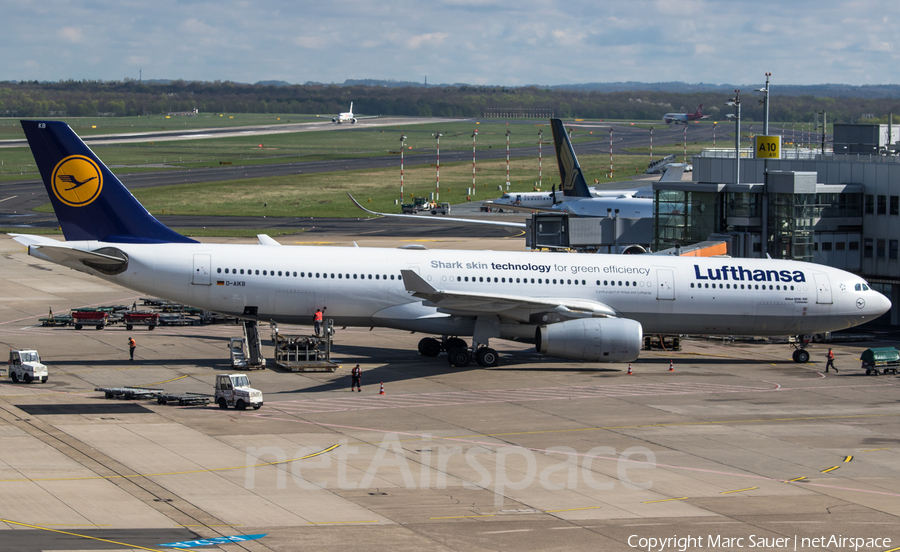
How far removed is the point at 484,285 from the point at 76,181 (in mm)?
18161

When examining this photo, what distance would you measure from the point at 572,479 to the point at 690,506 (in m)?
3.47

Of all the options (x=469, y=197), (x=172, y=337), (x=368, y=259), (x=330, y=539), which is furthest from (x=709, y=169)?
(x=469, y=197)

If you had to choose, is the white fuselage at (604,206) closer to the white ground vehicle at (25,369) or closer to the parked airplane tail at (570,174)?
the parked airplane tail at (570,174)

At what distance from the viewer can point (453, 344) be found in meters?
43.1

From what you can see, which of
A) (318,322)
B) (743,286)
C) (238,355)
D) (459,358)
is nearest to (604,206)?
(743,286)

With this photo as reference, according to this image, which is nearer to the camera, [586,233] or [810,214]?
[810,214]

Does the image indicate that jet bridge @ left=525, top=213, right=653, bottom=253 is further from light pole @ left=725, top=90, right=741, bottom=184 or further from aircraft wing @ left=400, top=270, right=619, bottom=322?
aircraft wing @ left=400, top=270, right=619, bottom=322

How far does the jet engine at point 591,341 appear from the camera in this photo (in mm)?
40000

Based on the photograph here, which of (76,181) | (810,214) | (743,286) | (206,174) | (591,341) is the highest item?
(206,174)

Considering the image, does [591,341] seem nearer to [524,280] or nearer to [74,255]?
[524,280]

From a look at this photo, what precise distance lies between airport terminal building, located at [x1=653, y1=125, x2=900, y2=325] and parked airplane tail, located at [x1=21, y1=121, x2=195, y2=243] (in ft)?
107

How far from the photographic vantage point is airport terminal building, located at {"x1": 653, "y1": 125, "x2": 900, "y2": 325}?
54281 millimetres

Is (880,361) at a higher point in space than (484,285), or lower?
lower

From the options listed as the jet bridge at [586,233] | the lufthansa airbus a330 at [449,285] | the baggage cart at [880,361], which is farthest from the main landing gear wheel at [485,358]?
the jet bridge at [586,233]
